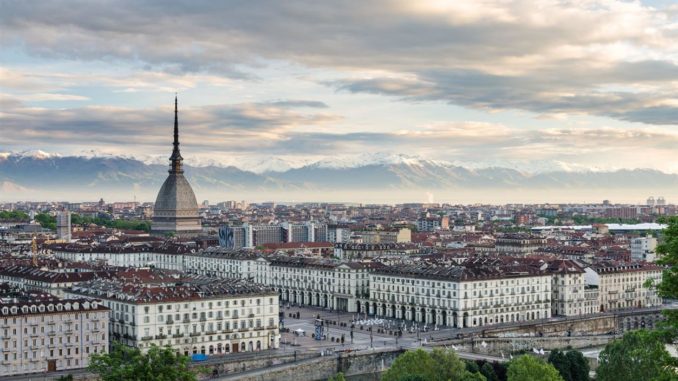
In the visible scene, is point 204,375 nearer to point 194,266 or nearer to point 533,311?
A: point 533,311

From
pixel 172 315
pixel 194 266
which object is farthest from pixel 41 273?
pixel 194 266

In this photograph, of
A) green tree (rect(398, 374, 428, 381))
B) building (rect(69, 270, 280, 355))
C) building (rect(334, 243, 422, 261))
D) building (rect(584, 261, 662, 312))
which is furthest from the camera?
building (rect(334, 243, 422, 261))

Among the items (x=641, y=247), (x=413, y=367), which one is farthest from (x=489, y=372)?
(x=641, y=247)

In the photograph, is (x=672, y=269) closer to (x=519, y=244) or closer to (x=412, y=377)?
(x=412, y=377)

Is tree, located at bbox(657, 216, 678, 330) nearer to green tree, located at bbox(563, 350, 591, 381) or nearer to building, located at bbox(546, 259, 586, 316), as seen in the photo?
green tree, located at bbox(563, 350, 591, 381)

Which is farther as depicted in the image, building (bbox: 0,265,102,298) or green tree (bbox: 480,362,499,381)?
building (bbox: 0,265,102,298)

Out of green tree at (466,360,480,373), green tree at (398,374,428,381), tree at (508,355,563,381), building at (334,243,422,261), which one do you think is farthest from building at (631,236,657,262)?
green tree at (398,374,428,381)

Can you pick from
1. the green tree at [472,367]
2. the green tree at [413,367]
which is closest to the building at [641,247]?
the green tree at [472,367]

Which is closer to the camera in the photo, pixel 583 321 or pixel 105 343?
pixel 105 343

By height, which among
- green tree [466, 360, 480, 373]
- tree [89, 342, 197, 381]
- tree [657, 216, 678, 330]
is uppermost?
tree [657, 216, 678, 330]
